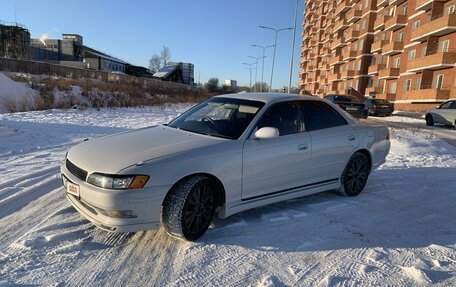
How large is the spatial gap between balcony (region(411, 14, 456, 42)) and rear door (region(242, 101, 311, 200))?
31.9 metres

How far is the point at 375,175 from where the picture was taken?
22.0ft

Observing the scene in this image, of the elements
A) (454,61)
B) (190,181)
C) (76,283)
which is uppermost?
(454,61)

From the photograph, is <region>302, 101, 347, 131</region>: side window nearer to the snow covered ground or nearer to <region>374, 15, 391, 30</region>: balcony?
the snow covered ground

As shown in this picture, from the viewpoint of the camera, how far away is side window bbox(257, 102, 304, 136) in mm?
4328

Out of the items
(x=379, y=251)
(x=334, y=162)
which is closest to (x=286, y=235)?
(x=379, y=251)

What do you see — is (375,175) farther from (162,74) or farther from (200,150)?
(162,74)

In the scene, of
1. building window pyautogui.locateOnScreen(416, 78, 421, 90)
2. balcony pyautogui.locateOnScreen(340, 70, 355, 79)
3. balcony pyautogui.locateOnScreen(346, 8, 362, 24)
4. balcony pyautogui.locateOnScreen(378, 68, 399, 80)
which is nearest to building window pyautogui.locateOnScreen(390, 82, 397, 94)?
balcony pyautogui.locateOnScreen(378, 68, 399, 80)

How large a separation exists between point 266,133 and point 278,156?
39 cm

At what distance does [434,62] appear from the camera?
3072cm

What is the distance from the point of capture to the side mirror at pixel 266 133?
394 cm

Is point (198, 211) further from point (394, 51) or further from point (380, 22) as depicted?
point (380, 22)

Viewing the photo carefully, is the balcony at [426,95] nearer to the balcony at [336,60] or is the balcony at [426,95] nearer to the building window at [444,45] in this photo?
the building window at [444,45]

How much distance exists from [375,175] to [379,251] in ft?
11.3

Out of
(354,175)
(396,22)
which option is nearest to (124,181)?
(354,175)
